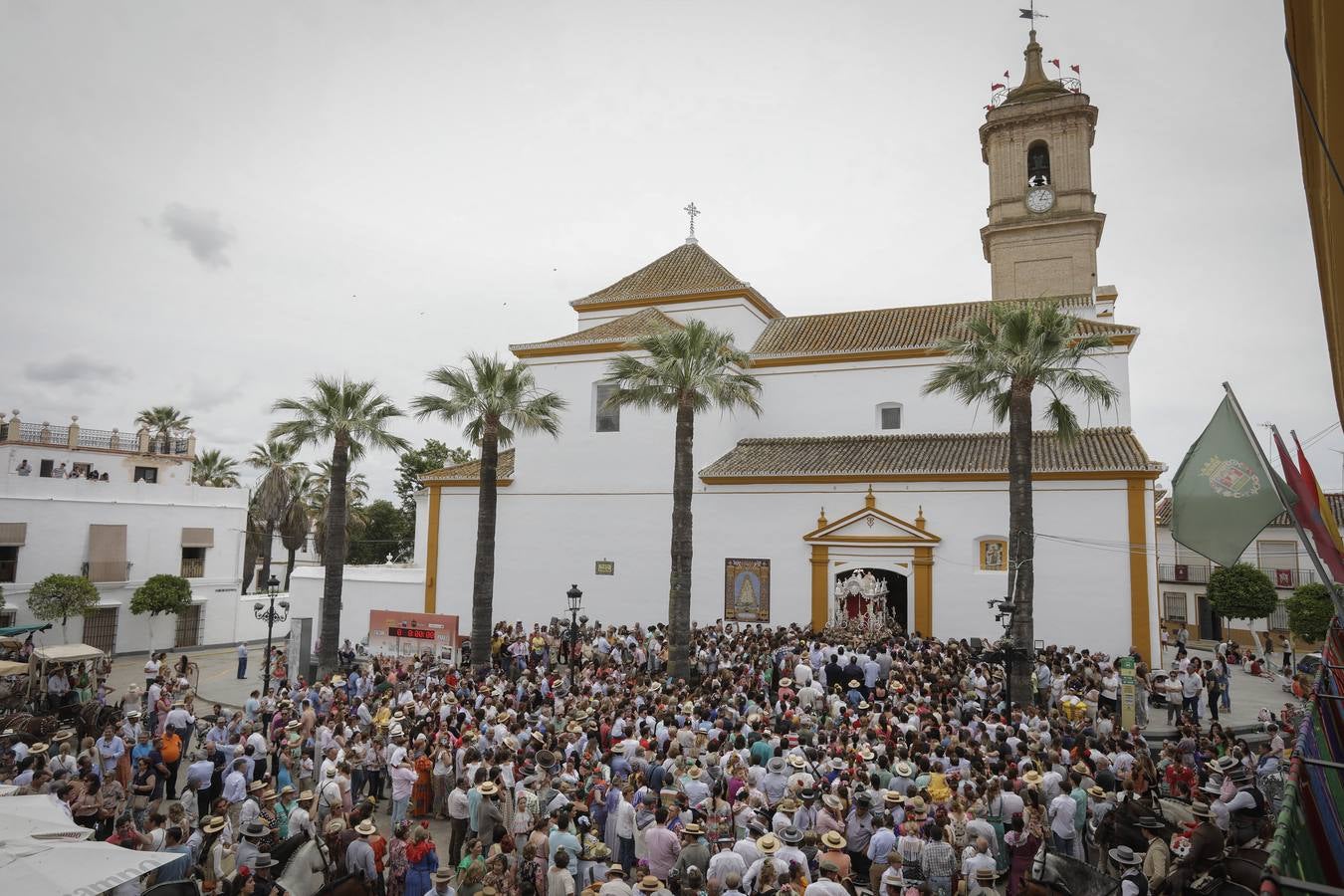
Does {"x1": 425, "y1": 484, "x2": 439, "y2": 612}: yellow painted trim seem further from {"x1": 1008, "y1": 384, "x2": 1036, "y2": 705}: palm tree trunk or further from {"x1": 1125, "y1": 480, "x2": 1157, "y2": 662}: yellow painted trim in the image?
{"x1": 1125, "y1": 480, "x2": 1157, "y2": 662}: yellow painted trim

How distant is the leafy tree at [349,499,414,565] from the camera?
5442cm

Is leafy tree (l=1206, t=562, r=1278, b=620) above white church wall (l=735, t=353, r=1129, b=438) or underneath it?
underneath

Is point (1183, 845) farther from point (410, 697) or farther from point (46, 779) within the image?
point (46, 779)

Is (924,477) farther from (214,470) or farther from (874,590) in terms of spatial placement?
(214,470)

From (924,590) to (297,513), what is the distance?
34.5m

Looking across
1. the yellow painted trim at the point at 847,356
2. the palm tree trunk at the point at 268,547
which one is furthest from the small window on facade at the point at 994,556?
the palm tree trunk at the point at 268,547

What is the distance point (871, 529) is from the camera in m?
25.5

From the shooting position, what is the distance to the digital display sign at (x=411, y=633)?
2264cm

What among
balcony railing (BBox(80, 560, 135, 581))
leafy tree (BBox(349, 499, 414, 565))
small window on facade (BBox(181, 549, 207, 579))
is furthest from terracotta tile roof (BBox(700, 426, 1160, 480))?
leafy tree (BBox(349, 499, 414, 565))

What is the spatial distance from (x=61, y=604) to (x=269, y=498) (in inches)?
549

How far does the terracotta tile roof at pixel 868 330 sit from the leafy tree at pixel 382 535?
109 ft

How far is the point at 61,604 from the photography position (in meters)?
29.4

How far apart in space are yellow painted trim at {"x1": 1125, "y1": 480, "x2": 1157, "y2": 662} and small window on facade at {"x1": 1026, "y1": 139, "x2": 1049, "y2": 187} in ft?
57.0

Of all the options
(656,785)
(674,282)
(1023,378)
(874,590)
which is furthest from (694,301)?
(656,785)
